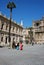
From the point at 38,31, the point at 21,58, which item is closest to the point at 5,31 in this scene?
the point at 38,31

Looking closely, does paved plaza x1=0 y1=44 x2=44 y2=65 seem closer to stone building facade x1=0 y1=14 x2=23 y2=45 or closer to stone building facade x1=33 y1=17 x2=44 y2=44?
stone building facade x1=0 y1=14 x2=23 y2=45

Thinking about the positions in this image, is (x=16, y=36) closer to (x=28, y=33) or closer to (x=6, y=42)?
(x=6, y=42)

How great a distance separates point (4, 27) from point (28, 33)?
2684cm

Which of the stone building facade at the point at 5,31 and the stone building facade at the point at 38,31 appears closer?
the stone building facade at the point at 5,31

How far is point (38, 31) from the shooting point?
61344 mm

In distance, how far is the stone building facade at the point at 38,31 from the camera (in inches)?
2361

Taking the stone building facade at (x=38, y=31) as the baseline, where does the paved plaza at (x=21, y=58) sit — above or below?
below

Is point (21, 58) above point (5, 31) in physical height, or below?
below

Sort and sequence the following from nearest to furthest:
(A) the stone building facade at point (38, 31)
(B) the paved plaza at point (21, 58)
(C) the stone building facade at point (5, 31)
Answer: (B) the paved plaza at point (21, 58) → (C) the stone building facade at point (5, 31) → (A) the stone building facade at point (38, 31)

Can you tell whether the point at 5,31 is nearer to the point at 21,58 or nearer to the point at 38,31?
the point at 38,31

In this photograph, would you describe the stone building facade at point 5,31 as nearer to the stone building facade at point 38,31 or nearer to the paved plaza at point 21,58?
the stone building facade at point 38,31

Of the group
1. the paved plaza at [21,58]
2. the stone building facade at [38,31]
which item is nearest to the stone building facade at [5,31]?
the stone building facade at [38,31]

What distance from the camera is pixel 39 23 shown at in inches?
2511

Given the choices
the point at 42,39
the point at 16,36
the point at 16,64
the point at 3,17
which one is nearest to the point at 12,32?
the point at 16,36
